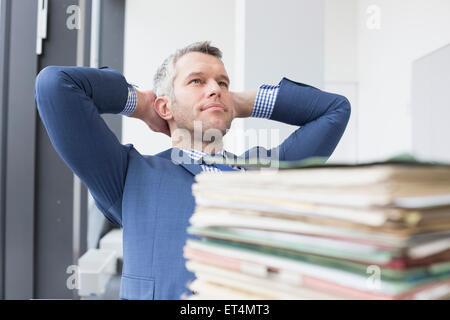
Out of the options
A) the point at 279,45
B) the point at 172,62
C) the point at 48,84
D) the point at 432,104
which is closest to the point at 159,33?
the point at 279,45

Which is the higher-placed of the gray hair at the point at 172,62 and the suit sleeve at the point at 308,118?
the gray hair at the point at 172,62

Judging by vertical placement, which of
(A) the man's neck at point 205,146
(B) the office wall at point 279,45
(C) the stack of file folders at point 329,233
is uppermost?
(B) the office wall at point 279,45

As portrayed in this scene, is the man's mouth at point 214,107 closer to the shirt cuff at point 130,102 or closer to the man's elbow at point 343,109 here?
the shirt cuff at point 130,102

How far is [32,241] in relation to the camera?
1.66 meters

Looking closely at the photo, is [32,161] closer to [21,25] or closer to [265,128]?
[21,25]

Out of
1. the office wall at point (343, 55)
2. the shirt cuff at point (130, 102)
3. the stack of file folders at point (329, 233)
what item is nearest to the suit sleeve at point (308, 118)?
the shirt cuff at point (130, 102)

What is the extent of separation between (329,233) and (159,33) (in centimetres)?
397

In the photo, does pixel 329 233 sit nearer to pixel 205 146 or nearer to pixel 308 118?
pixel 205 146

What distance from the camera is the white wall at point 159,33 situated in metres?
3.85

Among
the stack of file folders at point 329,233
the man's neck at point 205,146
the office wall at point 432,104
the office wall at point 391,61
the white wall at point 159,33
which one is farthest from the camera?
the white wall at point 159,33

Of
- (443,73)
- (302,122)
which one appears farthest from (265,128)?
(443,73)

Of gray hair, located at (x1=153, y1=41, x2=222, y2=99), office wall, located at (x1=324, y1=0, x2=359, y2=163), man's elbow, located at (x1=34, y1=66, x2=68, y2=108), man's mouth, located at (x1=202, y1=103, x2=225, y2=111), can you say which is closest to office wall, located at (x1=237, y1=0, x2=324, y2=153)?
gray hair, located at (x1=153, y1=41, x2=222, y2=99)

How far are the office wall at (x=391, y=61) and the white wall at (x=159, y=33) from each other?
1811 mm
